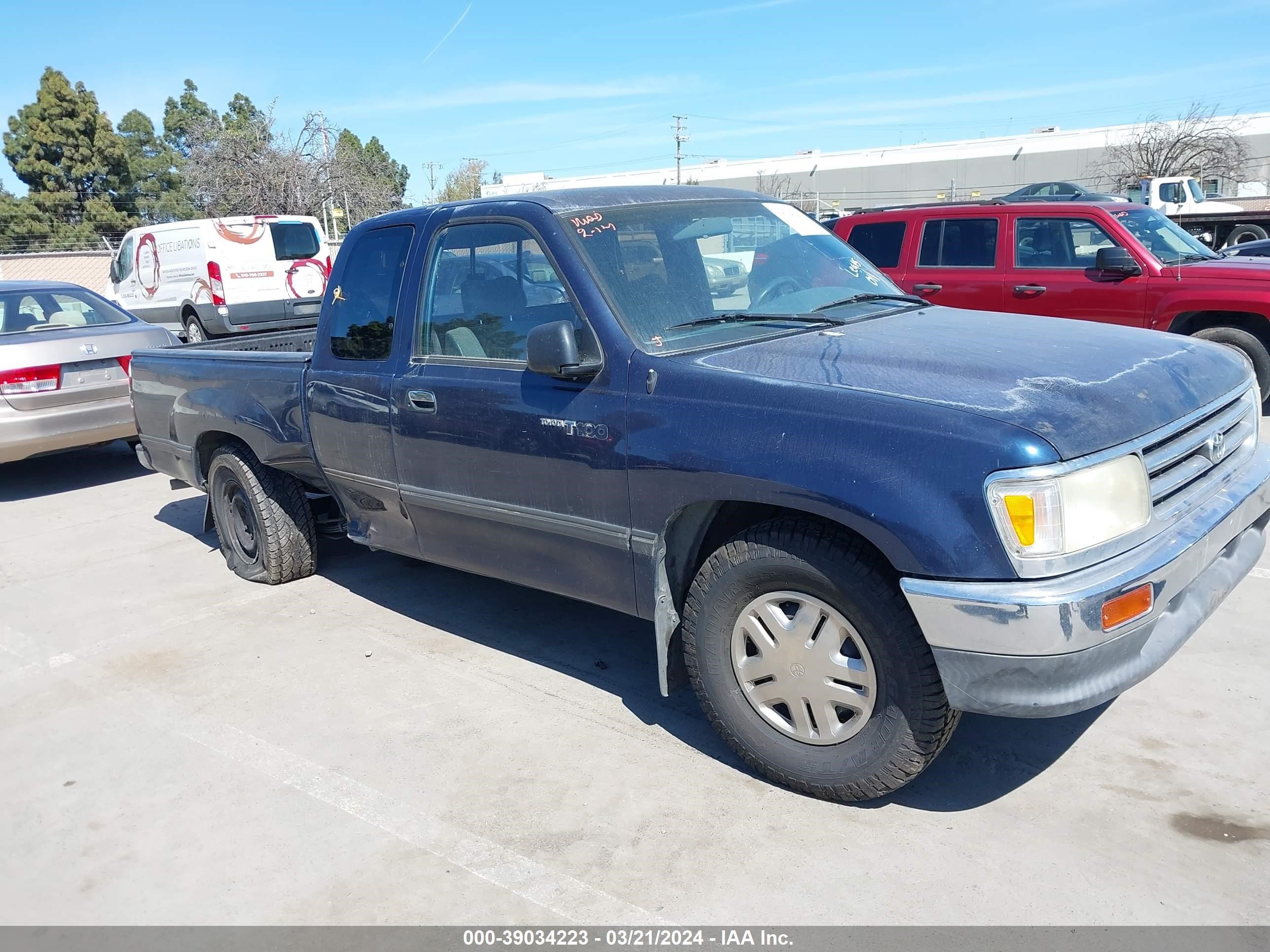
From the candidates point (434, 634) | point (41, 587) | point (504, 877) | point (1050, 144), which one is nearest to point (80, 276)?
point (41, 587)

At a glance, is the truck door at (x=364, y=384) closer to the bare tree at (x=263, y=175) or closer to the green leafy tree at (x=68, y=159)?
the bare tree at (x=263, y=175)

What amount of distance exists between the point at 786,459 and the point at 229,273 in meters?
15.7

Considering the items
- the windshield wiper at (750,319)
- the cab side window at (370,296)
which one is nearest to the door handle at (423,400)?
the cab side window at (370,296)

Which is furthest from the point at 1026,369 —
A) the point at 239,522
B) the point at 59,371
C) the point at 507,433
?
the point at 59,371

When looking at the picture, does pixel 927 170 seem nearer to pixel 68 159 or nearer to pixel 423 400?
pixel 68 159

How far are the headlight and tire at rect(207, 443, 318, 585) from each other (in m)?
4.14

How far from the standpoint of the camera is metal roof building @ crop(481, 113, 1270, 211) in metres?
51.5

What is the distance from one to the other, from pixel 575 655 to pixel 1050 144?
58.7m

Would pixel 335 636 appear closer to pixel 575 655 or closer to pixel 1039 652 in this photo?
pixel 575 655

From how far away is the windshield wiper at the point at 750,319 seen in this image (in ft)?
12.0

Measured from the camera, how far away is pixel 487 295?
13.5 feet

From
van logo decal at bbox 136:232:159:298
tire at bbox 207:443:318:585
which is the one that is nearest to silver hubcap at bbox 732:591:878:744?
tire at bbox 207:443:318:585

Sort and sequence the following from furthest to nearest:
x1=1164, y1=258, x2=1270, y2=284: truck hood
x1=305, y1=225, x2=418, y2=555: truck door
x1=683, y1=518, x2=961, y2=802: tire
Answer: x1=1164, y1=258, x2=1270, y2=284: truck hood, x1=305, y1=225, x2=418, y2=555: truck door, x1=683, y1=518, x2=961, y2=802: tire
